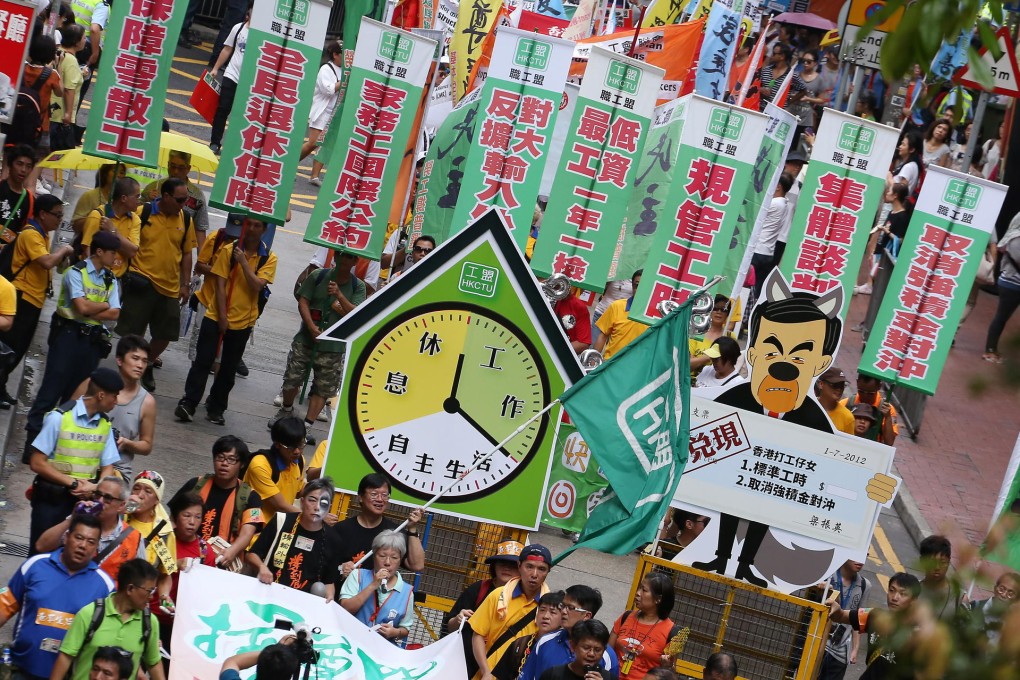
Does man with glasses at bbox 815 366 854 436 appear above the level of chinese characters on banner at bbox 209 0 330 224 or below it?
below

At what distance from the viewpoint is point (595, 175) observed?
42.2 feet

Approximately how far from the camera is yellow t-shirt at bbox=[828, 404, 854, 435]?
38.5ft

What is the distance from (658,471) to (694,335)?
101 inches

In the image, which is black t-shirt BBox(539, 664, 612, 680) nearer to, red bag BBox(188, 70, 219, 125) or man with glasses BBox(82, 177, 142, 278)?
man with glasses BBox(82, 177, 142, 278)

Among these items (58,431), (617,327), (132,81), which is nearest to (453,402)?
(58,431)

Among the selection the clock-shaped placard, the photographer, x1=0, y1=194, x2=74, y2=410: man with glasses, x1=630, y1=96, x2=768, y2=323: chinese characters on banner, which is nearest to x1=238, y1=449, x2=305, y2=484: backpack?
the clock-shaped placard

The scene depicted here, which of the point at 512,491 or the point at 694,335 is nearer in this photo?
the point at 512,491

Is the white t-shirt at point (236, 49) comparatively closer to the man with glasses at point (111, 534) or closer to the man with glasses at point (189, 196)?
the man with glasses at point (189, 196)

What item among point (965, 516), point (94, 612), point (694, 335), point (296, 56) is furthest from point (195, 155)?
point (965, 516)

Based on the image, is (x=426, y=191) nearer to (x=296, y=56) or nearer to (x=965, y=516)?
(x=296, y=56)

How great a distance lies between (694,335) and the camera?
11383 mm

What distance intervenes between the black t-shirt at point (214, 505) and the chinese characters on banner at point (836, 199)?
5298 millimetres

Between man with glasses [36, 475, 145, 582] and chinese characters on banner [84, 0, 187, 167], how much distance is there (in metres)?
5.04

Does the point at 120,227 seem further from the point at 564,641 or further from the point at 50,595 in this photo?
the point at 564,641
